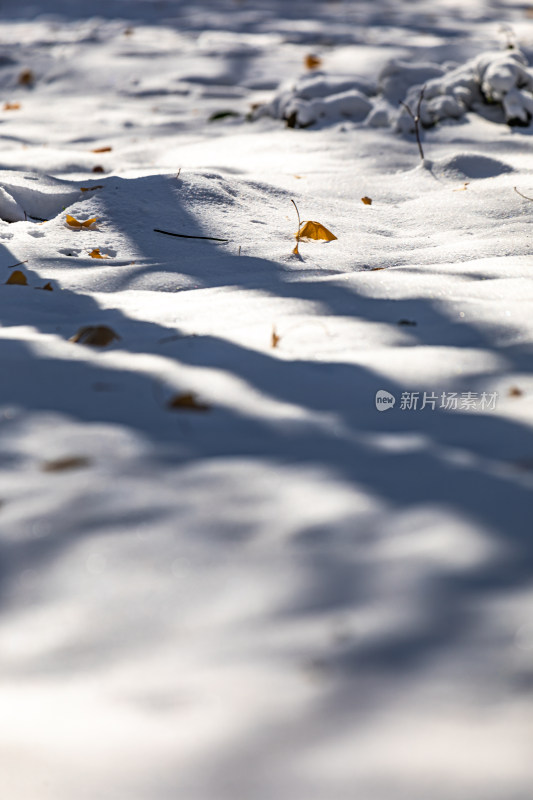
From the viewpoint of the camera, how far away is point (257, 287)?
1.80 meters

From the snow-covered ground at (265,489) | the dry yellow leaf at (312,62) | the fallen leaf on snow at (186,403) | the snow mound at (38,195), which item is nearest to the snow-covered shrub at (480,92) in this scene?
the snow-covered ground at (265,489)

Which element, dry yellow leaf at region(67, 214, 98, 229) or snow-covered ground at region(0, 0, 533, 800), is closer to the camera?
snow-covered ground at region(0, 0, 533, 800)

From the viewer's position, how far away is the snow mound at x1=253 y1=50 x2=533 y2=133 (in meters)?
3.44

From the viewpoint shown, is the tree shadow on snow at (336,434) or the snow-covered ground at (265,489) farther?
the tree shadow on snow at (336,434)

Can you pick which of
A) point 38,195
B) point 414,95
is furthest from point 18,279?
point 414,95

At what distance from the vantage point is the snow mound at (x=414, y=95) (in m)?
3.44

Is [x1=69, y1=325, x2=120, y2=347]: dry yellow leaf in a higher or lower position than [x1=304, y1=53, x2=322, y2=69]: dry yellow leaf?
lower

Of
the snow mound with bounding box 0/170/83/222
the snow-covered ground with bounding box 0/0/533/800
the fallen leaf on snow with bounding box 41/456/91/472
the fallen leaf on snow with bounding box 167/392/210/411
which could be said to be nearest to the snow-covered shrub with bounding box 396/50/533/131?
the snow-covered ground with bounding box 0/0/533/800

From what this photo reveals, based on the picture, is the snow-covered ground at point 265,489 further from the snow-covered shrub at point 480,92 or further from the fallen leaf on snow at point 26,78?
the fallen leaf on snow at point 26,78

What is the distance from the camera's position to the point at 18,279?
1.88 metres

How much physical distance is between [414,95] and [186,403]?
2.90 m

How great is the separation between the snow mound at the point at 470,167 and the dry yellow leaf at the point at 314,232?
2.73 feet

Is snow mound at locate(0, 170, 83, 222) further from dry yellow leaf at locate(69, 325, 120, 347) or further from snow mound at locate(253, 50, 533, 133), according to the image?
snow mound at locate(253, 50, 533, 133)

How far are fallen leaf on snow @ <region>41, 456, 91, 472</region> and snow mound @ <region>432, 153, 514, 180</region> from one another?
215 cm
